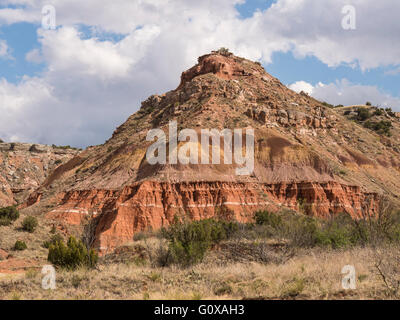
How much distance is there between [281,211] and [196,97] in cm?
2956

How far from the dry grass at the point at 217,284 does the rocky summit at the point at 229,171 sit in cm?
2666

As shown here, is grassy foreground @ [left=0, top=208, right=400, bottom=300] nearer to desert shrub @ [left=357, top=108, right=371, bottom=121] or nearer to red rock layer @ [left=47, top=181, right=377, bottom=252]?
red rock layer @ [left=47, top=181, right=377, bottom=252]

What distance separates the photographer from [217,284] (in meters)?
13.4

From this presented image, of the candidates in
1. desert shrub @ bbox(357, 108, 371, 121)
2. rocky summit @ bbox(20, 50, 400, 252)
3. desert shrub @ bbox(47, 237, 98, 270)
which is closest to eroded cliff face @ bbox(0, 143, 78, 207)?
rocky summit @ bbox(20, 50, 400, 252)

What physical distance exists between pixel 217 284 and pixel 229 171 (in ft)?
135

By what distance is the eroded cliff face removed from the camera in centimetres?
8812

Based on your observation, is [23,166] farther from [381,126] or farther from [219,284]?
[219,284]

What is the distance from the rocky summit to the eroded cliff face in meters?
17.9

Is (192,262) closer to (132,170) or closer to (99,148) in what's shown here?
(132,170)

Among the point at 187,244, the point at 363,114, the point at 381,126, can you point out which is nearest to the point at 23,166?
the point at 381,126

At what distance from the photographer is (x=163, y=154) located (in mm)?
55844

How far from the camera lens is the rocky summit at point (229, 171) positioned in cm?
5050

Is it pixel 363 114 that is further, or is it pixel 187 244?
pixel 363 114
